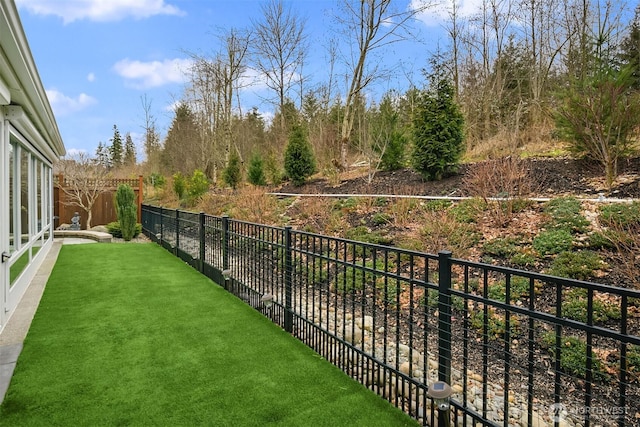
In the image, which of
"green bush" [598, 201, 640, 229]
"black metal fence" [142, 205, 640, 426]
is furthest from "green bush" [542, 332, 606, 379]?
"green bush" [598, 201, 640, 229]

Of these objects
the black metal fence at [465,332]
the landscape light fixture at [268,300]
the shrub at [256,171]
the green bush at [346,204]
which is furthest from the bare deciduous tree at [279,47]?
the landscape light fixture at [268,300]

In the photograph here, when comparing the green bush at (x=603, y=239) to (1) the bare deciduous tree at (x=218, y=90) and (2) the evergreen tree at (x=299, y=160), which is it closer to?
(2) the evergreen tree at (x=299, y=160)

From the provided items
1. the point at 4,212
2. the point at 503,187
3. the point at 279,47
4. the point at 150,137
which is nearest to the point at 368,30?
the point at 279,47

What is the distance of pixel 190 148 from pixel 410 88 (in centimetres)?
1642

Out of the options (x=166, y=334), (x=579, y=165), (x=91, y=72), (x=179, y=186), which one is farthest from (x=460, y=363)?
(x=91, y=72)

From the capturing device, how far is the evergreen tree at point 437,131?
9.55 m

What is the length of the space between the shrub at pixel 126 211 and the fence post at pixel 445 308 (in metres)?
11.3

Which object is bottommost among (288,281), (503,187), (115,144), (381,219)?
(288,281)

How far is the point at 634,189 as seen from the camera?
6527mm

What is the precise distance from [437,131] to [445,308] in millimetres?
8161

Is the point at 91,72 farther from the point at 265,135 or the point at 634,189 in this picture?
the point at 634,189

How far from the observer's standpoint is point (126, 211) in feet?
38.0

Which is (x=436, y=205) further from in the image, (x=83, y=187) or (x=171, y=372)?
(x=83, y=187)

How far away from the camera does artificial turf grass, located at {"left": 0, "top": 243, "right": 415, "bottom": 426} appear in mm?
2336
